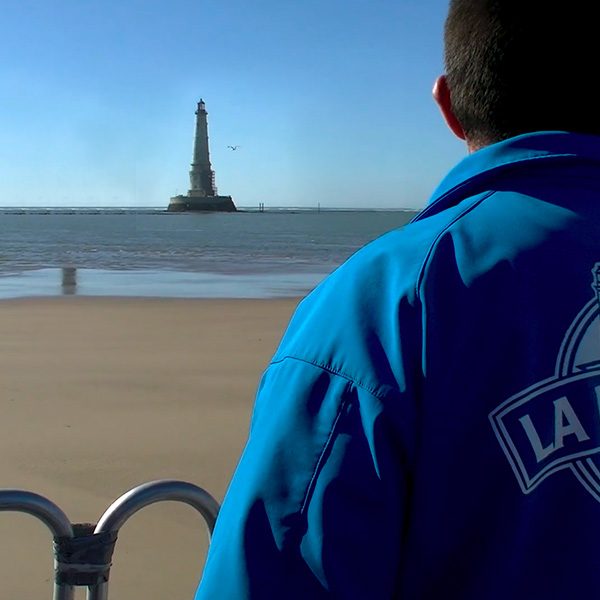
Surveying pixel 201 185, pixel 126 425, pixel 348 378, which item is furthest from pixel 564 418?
pixel 201 185

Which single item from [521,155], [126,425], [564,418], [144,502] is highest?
[521,155]

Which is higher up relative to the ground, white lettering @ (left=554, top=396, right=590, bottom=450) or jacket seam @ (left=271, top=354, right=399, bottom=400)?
jacket seam @ (left=271, top=354, right=399, bottom=400)

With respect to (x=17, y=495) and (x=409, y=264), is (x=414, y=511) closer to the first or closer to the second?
(x=409, y=264)

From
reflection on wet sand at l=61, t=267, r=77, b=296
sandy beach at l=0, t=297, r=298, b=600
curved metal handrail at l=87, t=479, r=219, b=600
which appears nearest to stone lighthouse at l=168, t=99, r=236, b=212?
reflection on wet sand at l=61, t=267, r=77, b=296

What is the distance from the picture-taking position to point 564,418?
1008mm

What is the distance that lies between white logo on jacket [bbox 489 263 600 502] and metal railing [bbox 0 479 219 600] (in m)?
1.47

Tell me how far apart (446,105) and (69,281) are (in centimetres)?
2031

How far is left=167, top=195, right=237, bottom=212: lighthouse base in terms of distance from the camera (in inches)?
4626

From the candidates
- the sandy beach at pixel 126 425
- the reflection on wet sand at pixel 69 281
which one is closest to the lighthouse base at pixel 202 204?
the reflection on wet sand at pixel 69 281

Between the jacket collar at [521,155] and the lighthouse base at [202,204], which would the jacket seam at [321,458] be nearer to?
the jacket collar at [521,155]

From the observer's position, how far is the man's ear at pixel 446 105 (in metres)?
1.26

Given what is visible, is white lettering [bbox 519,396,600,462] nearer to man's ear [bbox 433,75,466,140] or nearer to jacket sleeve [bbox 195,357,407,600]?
jacket sleeve [bbox 195,357,407,600]

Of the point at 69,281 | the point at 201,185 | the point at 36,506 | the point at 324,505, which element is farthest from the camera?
the point at 201,185

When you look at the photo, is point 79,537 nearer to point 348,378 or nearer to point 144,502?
point 144,502
